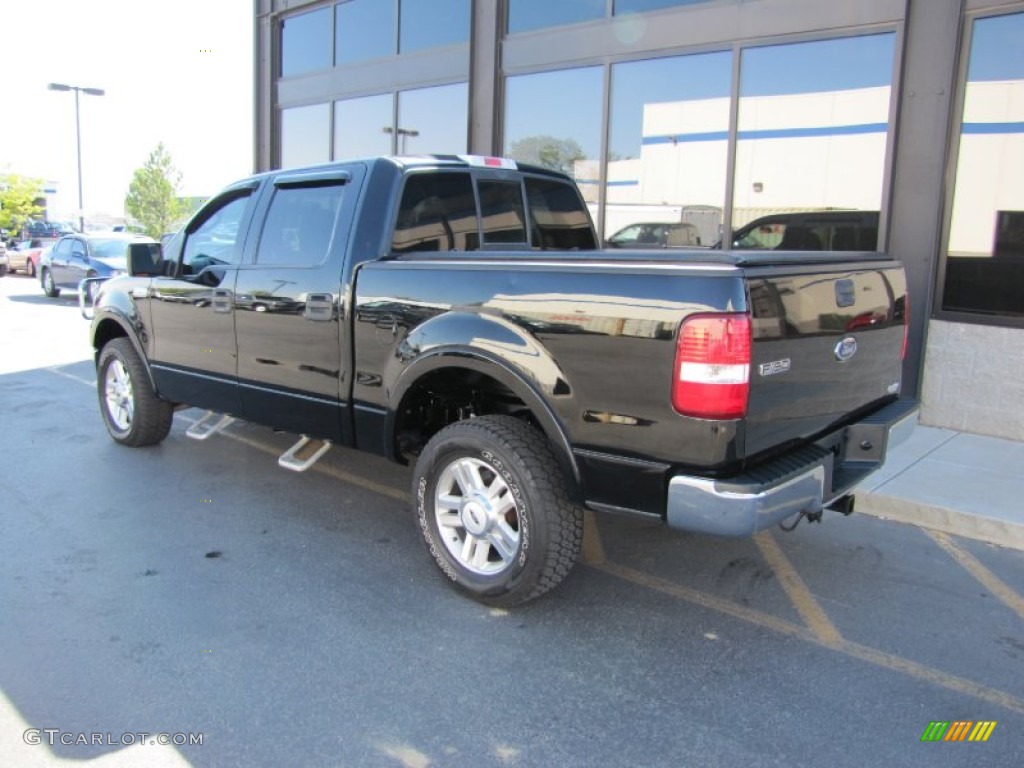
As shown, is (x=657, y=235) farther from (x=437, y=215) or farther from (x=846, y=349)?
(x=846, y=349)

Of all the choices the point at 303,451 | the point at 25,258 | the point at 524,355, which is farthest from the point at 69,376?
the point at 25,258

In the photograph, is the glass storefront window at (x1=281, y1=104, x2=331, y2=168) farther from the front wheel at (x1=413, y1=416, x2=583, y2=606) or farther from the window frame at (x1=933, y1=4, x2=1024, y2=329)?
the front wheel at (x1=413, y1=416, x2=583, y2=606)

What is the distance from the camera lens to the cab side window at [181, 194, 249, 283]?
16.6 ft

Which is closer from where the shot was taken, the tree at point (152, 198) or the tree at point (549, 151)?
the tree at point (549, 151)

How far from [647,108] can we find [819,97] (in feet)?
6.31

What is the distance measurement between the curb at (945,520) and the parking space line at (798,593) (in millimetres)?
926

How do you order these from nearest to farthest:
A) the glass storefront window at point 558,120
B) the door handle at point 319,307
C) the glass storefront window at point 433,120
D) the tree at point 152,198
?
1. the door handle at point 319,307
2. the glass storefront window at point 558,120
3. the glass storefront window at point 433,120
4. the tree at point 152,198

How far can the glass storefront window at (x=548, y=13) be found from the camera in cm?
939

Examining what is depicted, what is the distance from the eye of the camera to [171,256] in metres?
5.57

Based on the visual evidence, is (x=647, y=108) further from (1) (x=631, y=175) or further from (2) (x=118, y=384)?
(2) (x=118, y=384)

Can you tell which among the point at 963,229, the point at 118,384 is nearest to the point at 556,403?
the point at 118,384

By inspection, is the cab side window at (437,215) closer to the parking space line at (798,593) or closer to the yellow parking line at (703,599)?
the yellow parking line at (703,599)

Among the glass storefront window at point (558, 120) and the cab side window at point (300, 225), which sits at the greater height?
the glass storefront window at point (558, 120)

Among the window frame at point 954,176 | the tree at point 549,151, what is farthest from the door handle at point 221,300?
the window frame at point 954,176
